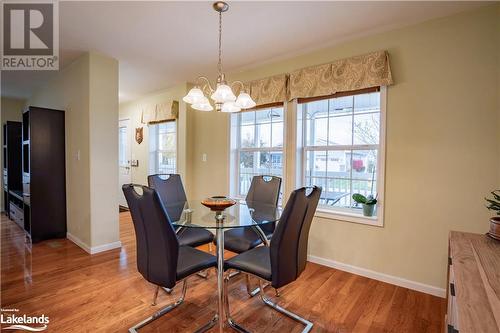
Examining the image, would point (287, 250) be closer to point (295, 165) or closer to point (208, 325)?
point (208, 325)

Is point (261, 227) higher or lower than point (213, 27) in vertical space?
lower

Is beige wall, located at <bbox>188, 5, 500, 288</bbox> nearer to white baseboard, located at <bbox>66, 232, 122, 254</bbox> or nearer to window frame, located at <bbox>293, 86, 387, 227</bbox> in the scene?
window frame, located at <bbox>293, 86, 387, 227</bbox>

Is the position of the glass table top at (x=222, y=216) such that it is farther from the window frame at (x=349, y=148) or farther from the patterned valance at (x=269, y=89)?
the patterned valance at (x=269, y=89)

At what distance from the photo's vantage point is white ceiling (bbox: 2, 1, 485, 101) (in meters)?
2.07

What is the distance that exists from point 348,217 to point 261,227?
3.16 feet

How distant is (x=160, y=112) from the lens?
450 centimetres

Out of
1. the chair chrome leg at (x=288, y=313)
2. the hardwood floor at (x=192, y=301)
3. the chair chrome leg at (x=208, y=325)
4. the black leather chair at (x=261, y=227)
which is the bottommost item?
the hardwood floor at (x=192, y=301)

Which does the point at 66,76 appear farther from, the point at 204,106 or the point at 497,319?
the point at 497,319

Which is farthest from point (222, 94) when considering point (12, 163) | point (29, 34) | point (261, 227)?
point (12, 163)

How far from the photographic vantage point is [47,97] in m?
4.18

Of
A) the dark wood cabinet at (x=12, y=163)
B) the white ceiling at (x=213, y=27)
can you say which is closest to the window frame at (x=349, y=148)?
the white ceiling at (x=213, y=27)

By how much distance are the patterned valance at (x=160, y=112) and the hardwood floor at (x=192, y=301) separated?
97.5 inches

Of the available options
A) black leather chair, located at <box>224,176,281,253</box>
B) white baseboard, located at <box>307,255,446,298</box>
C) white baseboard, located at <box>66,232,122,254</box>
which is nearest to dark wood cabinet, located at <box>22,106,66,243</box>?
white baseboard, located at <box>66,232,122,254</box>

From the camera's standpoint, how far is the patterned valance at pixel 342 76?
2373 mm
